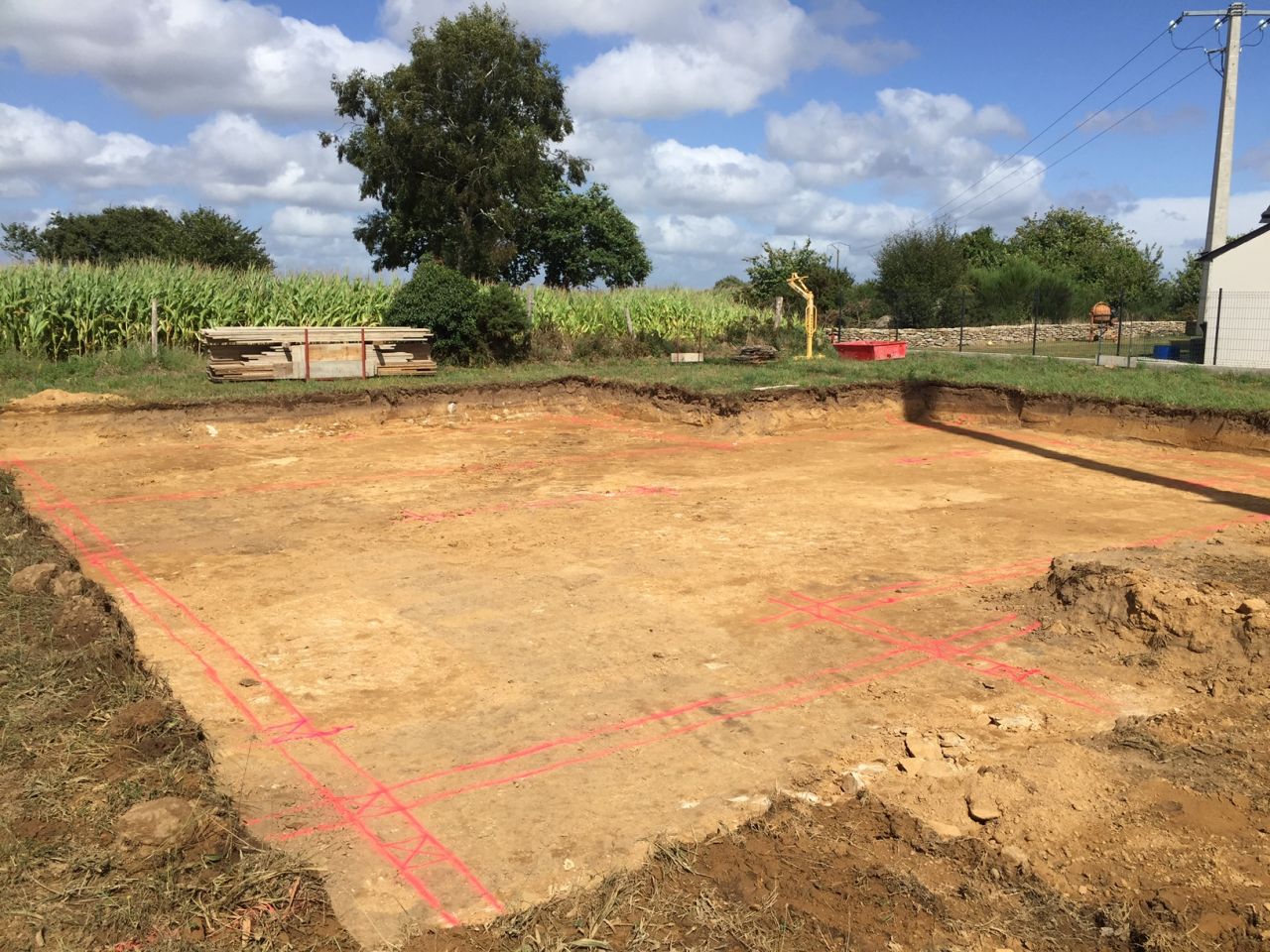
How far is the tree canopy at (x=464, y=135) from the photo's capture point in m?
34.0

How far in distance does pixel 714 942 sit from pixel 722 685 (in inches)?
101

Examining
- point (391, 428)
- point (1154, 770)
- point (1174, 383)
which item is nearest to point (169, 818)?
point (1154, 770)

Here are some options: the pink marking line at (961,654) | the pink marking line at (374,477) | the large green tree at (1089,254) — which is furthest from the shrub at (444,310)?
the large green tree at (1089,254)

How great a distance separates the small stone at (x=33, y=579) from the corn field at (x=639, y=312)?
18.4 meters

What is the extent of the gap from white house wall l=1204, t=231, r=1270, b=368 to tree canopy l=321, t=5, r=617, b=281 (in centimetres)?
2239

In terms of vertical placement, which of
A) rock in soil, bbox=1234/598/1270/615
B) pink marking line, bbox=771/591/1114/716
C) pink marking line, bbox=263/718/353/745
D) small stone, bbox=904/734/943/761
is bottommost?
pink marking line, bbox=263/718/353/745

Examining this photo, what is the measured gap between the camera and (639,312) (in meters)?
27.9

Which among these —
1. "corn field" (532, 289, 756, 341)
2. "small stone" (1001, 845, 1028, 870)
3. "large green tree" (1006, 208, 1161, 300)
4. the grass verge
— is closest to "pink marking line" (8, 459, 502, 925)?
the grass verge

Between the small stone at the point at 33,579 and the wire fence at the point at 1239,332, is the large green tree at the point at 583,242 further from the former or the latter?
the small stone at the point at 33,579

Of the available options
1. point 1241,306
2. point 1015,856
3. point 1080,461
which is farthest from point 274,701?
point 1241,306

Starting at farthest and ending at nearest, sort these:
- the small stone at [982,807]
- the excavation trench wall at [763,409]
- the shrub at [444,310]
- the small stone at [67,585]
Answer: the shrub at [444,310] < the excavation trench wall at [763,409] < the small stone at [67,585] < the small stone at [982,807]

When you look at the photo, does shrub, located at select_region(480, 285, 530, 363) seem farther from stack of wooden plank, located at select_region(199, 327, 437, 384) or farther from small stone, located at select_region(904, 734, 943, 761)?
small stone, located at select_region(904, 734, 943, 761)

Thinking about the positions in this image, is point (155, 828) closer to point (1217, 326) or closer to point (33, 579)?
point (33, 579)

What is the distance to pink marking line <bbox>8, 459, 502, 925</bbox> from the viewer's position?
3924 mm
